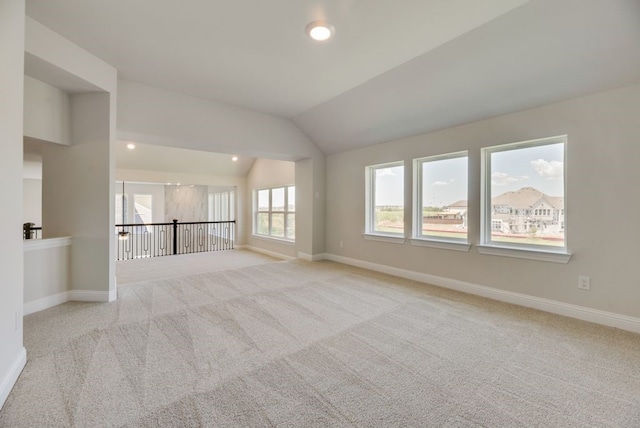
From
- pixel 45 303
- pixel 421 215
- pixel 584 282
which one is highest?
pixel 421 215

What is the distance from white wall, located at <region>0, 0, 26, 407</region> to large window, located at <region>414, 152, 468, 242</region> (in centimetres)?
442

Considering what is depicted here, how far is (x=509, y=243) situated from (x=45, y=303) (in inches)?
216

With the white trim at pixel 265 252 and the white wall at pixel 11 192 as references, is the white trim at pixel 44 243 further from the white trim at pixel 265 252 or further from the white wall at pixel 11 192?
the white trim at pixel 265 252

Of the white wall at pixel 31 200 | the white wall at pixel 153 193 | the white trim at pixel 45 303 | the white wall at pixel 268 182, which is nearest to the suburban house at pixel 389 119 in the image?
the white trim at pixel 45 303

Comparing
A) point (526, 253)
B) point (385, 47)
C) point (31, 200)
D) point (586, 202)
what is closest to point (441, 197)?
point (526, 253)

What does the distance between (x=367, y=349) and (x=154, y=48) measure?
3.60 metres

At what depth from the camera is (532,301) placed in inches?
125

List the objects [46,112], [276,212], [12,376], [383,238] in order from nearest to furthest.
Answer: [12,376] → [46,112] → [383,238] → [276,212]

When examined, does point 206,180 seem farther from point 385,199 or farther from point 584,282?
point 584,282

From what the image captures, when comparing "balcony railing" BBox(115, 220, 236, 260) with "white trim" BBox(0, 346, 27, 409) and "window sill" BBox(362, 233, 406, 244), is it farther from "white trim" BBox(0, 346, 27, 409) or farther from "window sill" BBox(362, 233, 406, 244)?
"white trim" BBox(0, 346, 27, 409)

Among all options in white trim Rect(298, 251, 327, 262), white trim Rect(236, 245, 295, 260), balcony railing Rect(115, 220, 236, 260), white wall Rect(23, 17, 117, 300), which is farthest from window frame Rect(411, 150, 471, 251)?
balcony railing Rect(115, 220, 236, 260)

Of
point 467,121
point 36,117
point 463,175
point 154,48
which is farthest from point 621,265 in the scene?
point 36,117

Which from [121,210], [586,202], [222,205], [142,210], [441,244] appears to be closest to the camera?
[586,202]

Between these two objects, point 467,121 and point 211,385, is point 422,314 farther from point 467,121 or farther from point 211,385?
point 467,121
